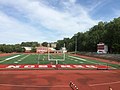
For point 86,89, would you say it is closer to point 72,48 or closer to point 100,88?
point 100,88

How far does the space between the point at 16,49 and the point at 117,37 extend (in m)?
75.4

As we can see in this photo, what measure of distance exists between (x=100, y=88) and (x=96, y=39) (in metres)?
87.8

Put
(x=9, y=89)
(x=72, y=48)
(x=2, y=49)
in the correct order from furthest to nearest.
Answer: (x=72, y=48), (x=2, y=49), (x=9, y=89)

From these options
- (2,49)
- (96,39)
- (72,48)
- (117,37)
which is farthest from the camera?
(72,48)

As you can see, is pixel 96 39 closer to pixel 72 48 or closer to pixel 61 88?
pixel 72 48

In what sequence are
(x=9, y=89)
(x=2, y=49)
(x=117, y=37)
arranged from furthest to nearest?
1. (x=2, y=49)
2. (x=117, y=37)
3. (x=9, y=89)

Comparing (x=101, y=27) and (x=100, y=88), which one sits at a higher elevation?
(x=101, y=27)

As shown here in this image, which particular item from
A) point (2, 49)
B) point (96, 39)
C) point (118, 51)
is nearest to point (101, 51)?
point (118, 51)

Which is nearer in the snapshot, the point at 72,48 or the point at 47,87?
the point at 47,87

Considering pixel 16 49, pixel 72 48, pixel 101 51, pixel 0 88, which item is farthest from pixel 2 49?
pixel 0 88

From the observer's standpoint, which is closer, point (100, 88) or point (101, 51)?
point (100, 88)

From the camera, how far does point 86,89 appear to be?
1861 centimetres

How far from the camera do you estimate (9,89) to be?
1819 cm

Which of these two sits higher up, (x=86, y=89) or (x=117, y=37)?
(x=117, y=37)
